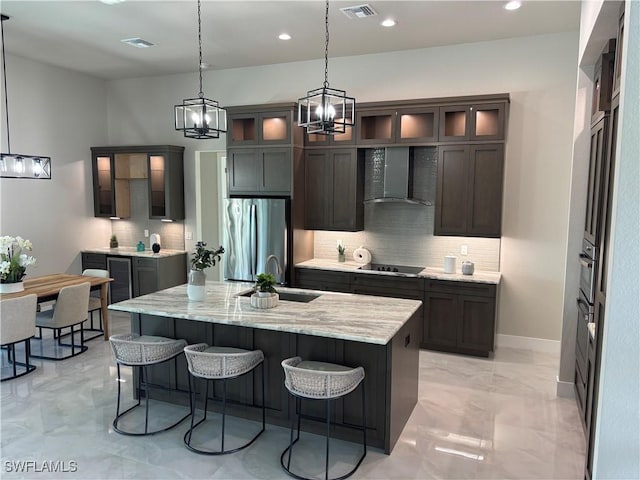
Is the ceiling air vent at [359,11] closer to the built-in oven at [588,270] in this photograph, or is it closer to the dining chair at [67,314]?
the built-in oven at [588,270]

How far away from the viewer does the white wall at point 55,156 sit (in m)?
6.21

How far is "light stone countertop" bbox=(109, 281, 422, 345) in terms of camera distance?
10.1 feet

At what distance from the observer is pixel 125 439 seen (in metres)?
3.40

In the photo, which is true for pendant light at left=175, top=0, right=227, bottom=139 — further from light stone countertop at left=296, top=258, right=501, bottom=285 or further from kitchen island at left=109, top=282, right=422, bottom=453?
light stone countertop at left=296, top=258, right=501, bottom=285

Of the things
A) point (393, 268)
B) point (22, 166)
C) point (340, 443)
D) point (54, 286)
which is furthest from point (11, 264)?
point (393, 268)

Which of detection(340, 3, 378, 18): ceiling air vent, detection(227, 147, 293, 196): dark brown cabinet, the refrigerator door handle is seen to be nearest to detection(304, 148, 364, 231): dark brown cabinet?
detection(227, 147, 293, 196): dark brown cabinet

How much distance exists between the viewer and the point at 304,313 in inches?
137

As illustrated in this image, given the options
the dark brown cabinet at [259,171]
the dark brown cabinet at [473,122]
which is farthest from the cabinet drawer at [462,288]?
the dark brown cabinet at [259,171]

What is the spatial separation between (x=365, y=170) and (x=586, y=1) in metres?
2.94

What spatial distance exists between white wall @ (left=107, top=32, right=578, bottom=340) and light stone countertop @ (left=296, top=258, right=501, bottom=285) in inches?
17.2

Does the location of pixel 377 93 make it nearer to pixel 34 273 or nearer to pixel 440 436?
pixel 440 436

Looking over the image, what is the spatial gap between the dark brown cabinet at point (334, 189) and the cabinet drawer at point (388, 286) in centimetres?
68

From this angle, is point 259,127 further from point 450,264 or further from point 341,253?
point 450,264

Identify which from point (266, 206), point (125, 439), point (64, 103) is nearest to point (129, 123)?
point (64, 103)
